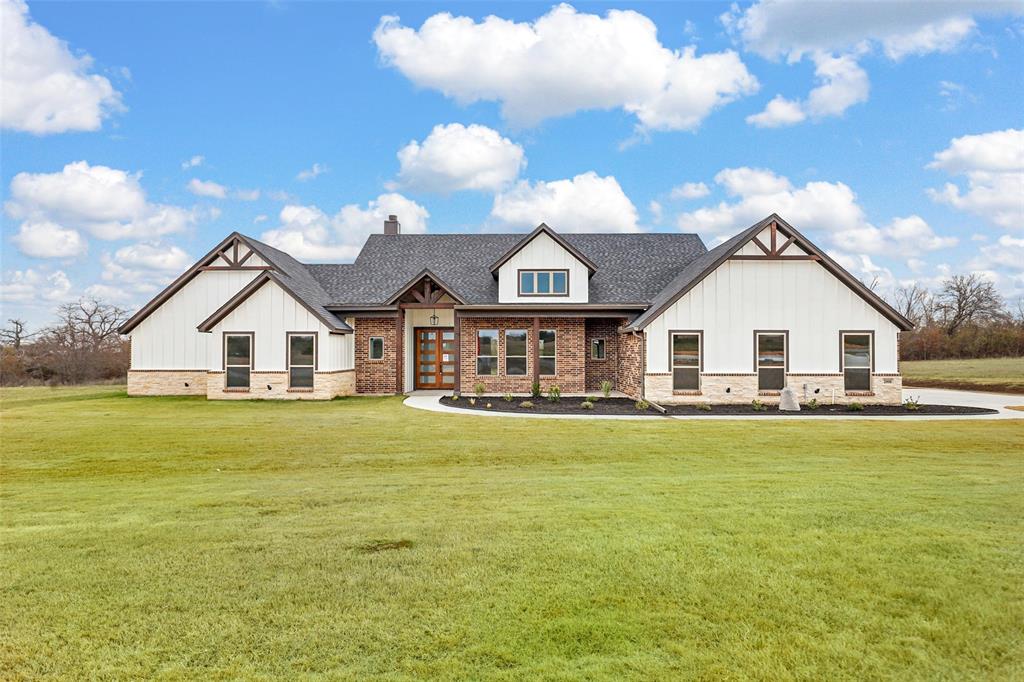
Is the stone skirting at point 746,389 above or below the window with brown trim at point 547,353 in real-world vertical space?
below

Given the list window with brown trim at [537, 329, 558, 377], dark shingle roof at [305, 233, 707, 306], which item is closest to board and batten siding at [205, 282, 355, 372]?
dark shingle roof at [305, 233, 707, 306]

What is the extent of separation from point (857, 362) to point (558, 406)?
32.6 ft

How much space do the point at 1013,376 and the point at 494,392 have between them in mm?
26672

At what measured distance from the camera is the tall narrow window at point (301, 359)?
20438mm

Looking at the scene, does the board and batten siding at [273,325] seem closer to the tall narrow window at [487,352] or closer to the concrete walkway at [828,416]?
the concrete walkway at [828,416]

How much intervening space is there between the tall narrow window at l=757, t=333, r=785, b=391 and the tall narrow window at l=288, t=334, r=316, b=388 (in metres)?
15.1

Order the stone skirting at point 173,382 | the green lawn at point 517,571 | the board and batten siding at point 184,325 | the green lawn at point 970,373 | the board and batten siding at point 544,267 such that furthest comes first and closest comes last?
the green lawn at point 970,373, the board and batten siding at point 184,325, the stone skirting at point 173,382, the board and batten siding at point 544,267, the green lawn at point 517,571

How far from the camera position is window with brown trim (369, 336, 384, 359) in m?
22.5

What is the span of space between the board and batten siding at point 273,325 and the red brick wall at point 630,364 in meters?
10.6

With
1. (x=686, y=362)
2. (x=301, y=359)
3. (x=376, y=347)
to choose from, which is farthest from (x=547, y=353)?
(x=301, y=359)

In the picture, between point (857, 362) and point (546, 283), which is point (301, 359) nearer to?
point (546, 283)

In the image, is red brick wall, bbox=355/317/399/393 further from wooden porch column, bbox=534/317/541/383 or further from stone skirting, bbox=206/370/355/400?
wooden porch column, bbox=534/317/541/383

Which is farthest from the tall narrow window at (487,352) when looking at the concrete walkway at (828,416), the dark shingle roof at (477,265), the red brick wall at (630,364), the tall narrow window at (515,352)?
the red brick wall at (630,364)

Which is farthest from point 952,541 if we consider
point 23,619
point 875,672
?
point 23,619
